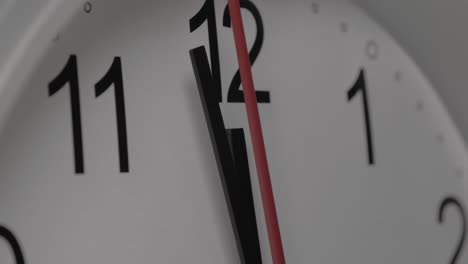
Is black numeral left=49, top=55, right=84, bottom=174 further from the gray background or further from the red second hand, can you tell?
the gray background

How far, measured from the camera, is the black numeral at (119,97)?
596 millimetres

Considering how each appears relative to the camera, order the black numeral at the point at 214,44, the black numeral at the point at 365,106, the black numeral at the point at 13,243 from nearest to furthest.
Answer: the black numeral at the point at 13,243, the black numeral at the point at 214,44, the black numeral at the point at 365,106

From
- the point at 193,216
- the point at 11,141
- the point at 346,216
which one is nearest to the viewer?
the point at 11,141

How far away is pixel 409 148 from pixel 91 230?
18.1 inches

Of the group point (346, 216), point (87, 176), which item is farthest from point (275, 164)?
point (87, 176)

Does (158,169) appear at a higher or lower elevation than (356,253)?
higher

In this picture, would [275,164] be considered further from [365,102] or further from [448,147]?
[448,147]

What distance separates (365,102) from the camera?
81 cm

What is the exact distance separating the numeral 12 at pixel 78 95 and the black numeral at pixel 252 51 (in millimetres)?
130

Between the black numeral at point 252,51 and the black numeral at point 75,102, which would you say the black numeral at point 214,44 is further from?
the black numeral at point 75,102

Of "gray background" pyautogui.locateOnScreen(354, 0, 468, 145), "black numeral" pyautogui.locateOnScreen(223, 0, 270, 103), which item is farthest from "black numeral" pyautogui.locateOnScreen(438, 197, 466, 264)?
"black numeral" pyautogui.locateOnScreen(223, 0, 270, 103)

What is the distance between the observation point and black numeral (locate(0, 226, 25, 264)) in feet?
1.73

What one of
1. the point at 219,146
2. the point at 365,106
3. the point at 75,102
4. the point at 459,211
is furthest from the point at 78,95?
the point at 459,211

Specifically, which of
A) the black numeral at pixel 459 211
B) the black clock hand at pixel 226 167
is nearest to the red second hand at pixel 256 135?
the black clock hand at pixel 226 167
